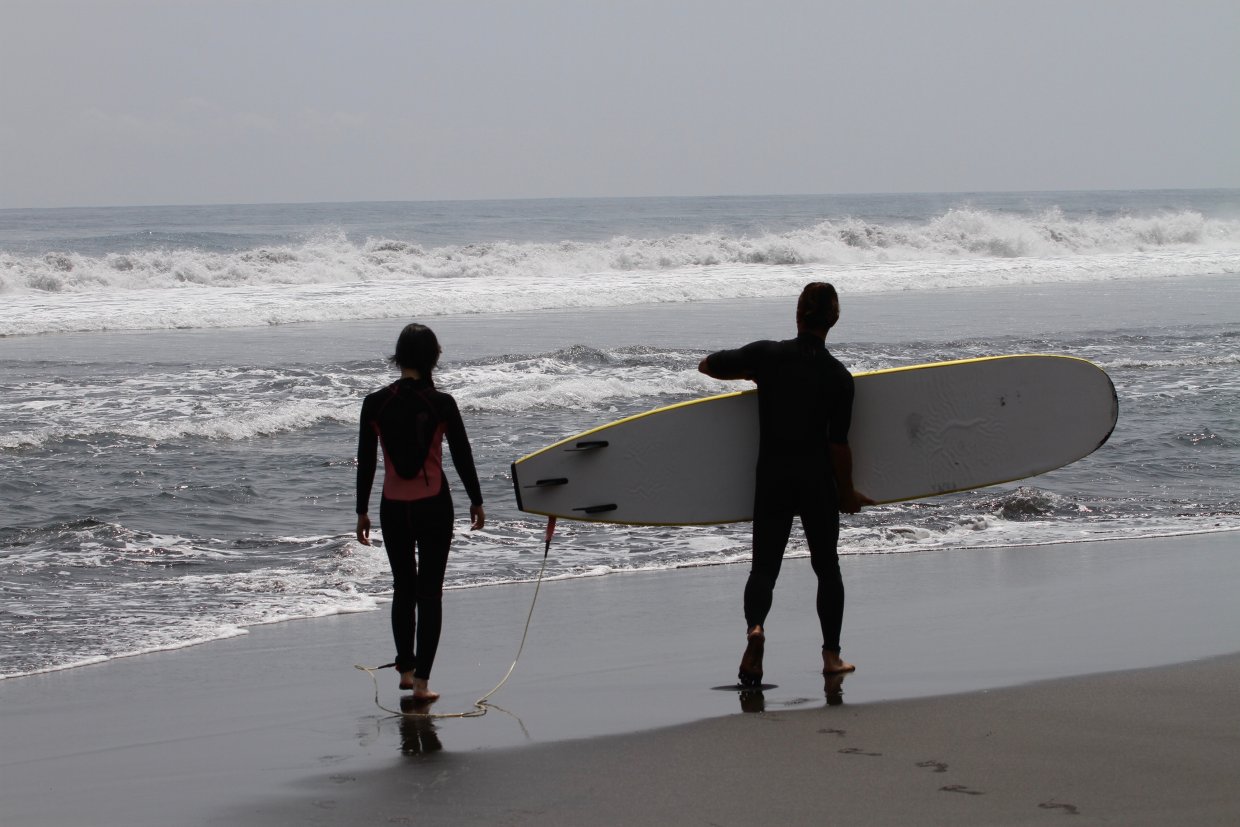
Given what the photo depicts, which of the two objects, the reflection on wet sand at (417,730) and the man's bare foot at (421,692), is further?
the man's bare foot at (421,692)

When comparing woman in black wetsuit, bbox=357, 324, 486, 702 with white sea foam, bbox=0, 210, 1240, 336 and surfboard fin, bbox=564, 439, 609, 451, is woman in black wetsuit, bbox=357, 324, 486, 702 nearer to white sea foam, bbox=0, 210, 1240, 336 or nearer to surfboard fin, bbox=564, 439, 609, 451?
surfboard fin, bbox=564, 439, 609, 451

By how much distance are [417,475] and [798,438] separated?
1237mm

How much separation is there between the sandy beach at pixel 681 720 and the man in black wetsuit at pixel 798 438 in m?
0.39

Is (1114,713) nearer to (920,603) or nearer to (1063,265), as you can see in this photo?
(920,603)

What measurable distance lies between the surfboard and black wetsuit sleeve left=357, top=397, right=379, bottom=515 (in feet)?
2.06

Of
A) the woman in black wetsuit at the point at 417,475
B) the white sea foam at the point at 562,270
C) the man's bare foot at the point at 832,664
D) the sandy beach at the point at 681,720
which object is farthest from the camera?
the white sea foam at the point at 562,270

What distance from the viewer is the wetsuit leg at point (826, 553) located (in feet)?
13.8

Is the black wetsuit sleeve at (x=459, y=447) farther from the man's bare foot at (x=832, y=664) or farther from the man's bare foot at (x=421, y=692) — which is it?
the man's bare foot at (x=832, y=664)

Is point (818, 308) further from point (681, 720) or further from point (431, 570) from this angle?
point (431, 570)

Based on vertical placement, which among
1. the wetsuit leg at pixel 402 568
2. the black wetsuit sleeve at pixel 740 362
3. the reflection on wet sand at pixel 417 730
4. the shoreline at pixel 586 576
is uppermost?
the black wetsuit sleeve at pixel 740 362

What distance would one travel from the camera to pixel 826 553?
168 inches

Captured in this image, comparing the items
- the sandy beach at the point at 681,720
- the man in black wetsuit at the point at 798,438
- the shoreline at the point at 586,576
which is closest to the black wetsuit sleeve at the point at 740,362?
the man in black wetsuit at the point at 798,438

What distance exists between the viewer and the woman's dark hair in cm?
414

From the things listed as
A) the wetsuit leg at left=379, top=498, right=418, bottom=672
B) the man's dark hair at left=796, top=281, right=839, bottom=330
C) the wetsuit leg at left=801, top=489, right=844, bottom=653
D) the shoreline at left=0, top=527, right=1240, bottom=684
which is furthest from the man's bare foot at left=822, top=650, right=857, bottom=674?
the shoreline at left=0, top=527, right=1240, bottom=684
